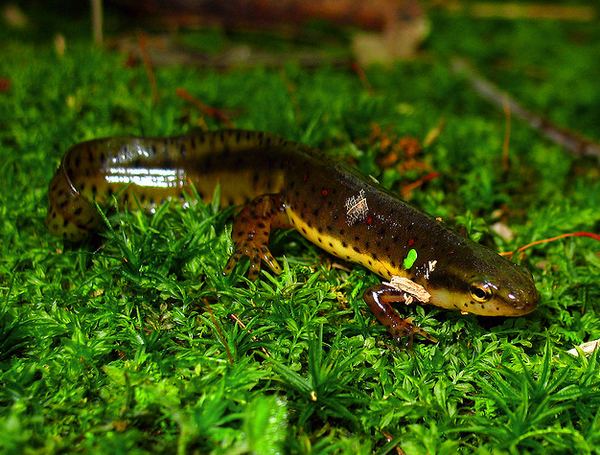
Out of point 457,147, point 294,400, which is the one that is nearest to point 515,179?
point 457,147

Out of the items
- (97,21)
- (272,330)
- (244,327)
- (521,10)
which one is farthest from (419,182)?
(521,10)

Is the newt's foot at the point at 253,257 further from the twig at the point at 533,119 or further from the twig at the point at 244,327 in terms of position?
the twig at the point at 533,119

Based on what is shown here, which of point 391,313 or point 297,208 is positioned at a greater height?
point 297,208

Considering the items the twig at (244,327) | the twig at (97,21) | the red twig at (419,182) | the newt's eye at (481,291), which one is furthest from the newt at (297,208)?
the twig at (97,21)

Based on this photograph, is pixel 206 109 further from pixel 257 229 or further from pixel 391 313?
pixel 391 313

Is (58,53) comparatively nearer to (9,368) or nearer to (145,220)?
(145,220)

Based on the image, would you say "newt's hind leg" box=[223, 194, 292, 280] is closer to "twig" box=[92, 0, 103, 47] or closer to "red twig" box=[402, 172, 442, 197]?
"red twig" box=[402, 172, 442, 197]

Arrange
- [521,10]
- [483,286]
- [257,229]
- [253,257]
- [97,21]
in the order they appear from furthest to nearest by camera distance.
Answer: [521,10]
[97,21]
[257,229]
[253,257]
[483,286]
